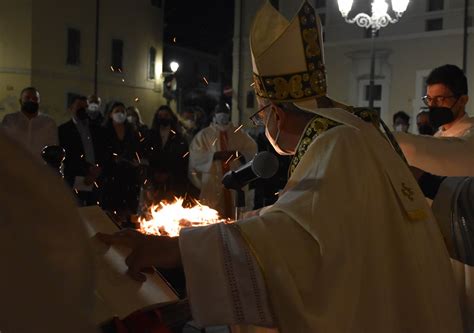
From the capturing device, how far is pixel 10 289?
0.64 metres

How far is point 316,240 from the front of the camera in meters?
1.54

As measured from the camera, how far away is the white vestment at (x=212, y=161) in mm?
8539

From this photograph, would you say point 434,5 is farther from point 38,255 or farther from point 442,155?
point 38,255

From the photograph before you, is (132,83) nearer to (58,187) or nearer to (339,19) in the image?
(339,19)

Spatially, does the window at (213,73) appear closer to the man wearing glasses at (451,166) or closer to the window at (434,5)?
the window at (434,5)

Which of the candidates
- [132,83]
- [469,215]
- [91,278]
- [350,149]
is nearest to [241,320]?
[350,149]

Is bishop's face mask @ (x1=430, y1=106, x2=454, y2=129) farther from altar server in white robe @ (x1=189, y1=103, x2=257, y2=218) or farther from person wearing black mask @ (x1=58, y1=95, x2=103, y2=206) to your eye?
altar server in white robe @ (x1=189, y1=103, x2=257, y2=218)

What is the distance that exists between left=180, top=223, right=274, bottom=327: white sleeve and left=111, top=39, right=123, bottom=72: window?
27.6 meters

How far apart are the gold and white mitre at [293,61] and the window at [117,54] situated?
88.7ft

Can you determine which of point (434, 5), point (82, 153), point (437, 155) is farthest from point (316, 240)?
point (434, 5)

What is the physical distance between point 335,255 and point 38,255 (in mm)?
1041

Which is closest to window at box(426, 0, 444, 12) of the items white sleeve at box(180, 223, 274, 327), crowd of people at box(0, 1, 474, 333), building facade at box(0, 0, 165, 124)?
building facade at box(0, 0, 165, 124)

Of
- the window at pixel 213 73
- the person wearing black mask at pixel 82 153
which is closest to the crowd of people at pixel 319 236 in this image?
the person wearing black mask at pixel 82 153

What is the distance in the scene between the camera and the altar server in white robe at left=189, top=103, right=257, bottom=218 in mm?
8508
